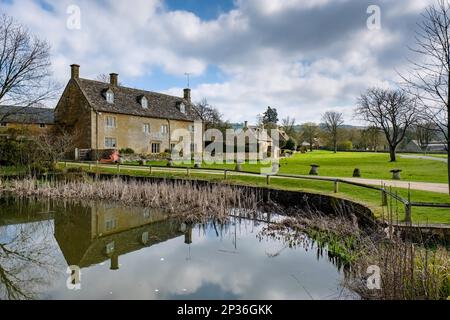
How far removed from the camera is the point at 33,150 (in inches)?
971

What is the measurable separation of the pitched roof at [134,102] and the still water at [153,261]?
23.6m

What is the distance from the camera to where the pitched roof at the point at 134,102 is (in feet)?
113

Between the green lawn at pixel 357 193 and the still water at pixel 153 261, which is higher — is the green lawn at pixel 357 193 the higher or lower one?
the higher one

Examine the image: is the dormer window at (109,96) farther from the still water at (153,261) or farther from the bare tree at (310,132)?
the bare tree at (310,132)

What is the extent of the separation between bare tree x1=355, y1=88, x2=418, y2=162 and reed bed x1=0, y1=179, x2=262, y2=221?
1075 inches

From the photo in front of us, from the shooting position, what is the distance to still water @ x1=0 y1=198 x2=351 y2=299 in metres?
6.54

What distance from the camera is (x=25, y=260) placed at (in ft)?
27.9

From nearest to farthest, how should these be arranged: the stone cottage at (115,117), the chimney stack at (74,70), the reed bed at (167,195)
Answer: the reed bed at (167,195), the stone cottage at (115,117), the chimney stack at (74,70)

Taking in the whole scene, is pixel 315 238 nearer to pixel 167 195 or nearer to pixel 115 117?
pixel 167 195

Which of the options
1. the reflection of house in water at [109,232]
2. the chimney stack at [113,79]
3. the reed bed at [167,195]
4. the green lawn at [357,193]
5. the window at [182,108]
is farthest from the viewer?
the window at [182,108]

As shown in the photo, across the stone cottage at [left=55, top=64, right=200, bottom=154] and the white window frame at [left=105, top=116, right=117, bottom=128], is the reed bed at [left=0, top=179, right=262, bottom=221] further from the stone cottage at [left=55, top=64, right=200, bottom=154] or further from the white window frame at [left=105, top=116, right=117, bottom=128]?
the white window frame at [left=105, top=116, right=117, bottom=128]
